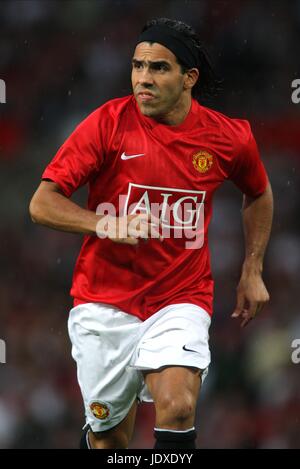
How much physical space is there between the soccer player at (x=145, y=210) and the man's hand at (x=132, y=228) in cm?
18

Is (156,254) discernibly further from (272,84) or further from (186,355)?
(272,84)

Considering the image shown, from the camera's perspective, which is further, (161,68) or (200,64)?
(200,64)

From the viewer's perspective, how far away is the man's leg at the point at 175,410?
4.26 meters

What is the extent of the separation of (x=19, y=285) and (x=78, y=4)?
2.44 m

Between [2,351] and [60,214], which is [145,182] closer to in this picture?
[60,214]

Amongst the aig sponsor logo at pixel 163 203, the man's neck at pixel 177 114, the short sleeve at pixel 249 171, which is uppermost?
the man's neck at pixel 177 114

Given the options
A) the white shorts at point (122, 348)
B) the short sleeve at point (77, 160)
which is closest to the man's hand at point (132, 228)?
the short sleeve at point (77, 160)

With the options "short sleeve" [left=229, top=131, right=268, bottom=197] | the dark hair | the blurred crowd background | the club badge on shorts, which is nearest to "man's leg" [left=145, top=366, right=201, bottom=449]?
the club badge on shorts

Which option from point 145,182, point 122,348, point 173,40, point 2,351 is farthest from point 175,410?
point 2,351

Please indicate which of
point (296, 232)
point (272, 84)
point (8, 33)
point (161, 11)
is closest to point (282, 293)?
point (296, 232)

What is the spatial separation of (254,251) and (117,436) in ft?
3.88

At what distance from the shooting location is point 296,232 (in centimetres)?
821

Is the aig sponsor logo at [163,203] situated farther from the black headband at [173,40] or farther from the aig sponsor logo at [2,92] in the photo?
the aig sponsor logo at [2,92]

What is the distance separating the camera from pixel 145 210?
4668 millimetres
